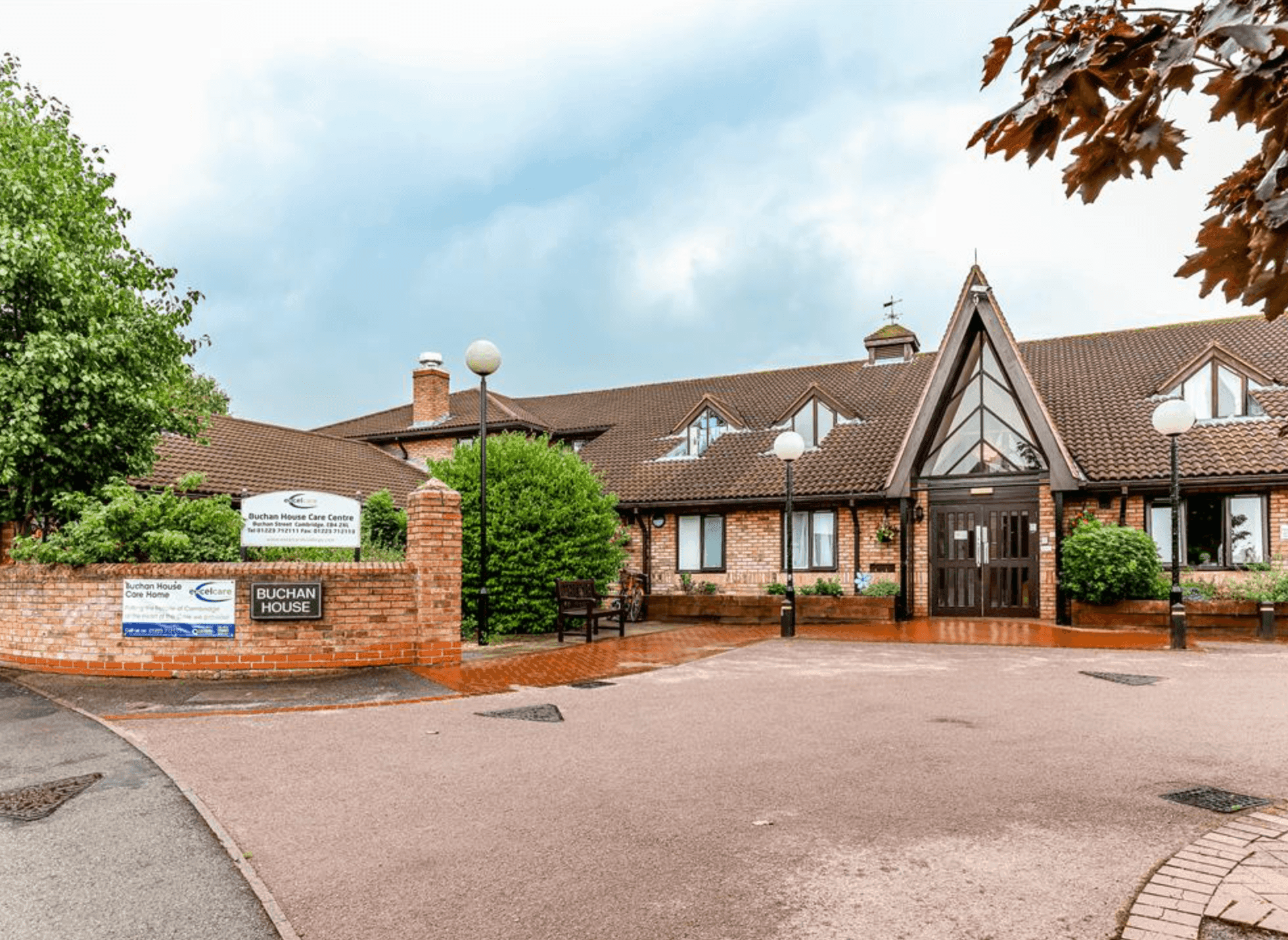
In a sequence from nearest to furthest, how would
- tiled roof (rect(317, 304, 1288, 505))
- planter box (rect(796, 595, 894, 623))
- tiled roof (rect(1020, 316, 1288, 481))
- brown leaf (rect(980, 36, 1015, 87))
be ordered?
brown leaf (rect(980, 36, 1015, 87)) → tiled roof (rect(1020, 316, 1288, 481)) → tiled roof (rect(317, 304, 1288, 505)) → planter box (rect(796, 595, 894, 623))

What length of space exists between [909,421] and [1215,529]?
650 cm

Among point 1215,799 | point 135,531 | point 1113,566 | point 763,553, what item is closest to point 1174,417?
point 1113,566

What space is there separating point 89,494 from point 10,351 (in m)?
2.23

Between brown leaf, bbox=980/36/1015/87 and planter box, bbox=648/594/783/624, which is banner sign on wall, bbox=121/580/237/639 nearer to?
brown leaf, bbox=980/36/1015/87

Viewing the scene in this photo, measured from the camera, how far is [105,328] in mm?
11961

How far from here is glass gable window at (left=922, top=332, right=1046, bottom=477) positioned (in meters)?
18.6

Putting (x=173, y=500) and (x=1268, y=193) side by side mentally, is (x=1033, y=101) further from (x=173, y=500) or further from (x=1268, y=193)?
(x=173, y=500)

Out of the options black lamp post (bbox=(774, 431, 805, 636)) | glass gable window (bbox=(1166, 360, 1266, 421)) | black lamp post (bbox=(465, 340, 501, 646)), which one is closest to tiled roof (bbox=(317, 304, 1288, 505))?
glass gable window (bbox=(1166, 360, 1266, 421))

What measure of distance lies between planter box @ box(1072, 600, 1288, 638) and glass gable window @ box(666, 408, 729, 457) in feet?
34.2

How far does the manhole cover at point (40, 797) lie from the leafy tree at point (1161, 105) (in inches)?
242

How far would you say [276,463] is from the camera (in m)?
23.5

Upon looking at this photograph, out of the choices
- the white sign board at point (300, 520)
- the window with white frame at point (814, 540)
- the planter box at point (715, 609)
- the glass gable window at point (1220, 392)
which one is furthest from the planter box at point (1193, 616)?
the white sign board at point (300, 520)

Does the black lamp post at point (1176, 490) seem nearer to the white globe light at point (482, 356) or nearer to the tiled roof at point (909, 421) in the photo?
the tiled roof at point (909, 421)

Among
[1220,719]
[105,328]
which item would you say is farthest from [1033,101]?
[105,328]
